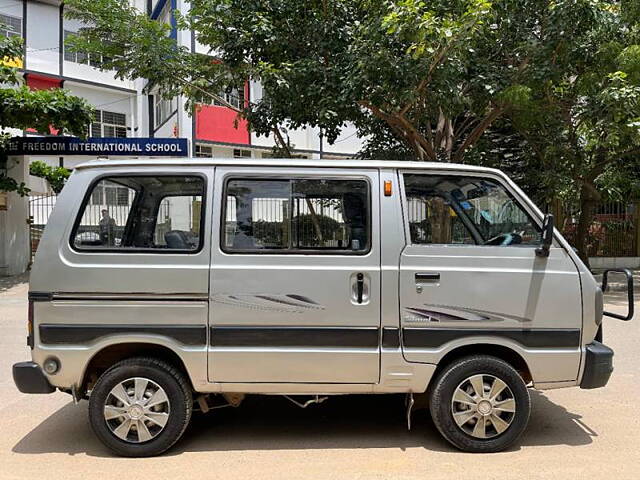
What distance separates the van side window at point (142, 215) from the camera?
165 inches

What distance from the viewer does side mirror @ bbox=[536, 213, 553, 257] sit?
4.10 meters

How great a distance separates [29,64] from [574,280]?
28711 millimetres

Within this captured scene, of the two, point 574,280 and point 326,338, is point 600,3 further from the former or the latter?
point 326,338

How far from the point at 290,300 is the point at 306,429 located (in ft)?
4.38

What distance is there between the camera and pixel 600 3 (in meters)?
10.4

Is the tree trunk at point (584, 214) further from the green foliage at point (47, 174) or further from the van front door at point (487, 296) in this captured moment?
the green foliage at point (47, 174)

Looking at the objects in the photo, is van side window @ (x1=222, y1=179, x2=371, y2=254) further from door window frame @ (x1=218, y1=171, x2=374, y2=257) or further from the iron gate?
the iron gate

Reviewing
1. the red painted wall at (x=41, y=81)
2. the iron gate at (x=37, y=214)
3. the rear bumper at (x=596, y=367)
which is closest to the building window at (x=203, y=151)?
the iron gate at (x=37, y=214)

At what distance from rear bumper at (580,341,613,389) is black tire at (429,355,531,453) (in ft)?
1.54

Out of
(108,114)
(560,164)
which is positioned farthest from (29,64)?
(560,164)

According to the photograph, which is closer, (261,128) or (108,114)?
(261,128)

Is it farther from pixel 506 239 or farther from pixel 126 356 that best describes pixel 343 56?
pixel 126 356

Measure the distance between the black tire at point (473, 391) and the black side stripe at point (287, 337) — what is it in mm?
759

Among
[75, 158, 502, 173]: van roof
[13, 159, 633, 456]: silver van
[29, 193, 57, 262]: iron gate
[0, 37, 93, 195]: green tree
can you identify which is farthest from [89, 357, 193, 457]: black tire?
[29, 193, 57, 262]: iron gate
